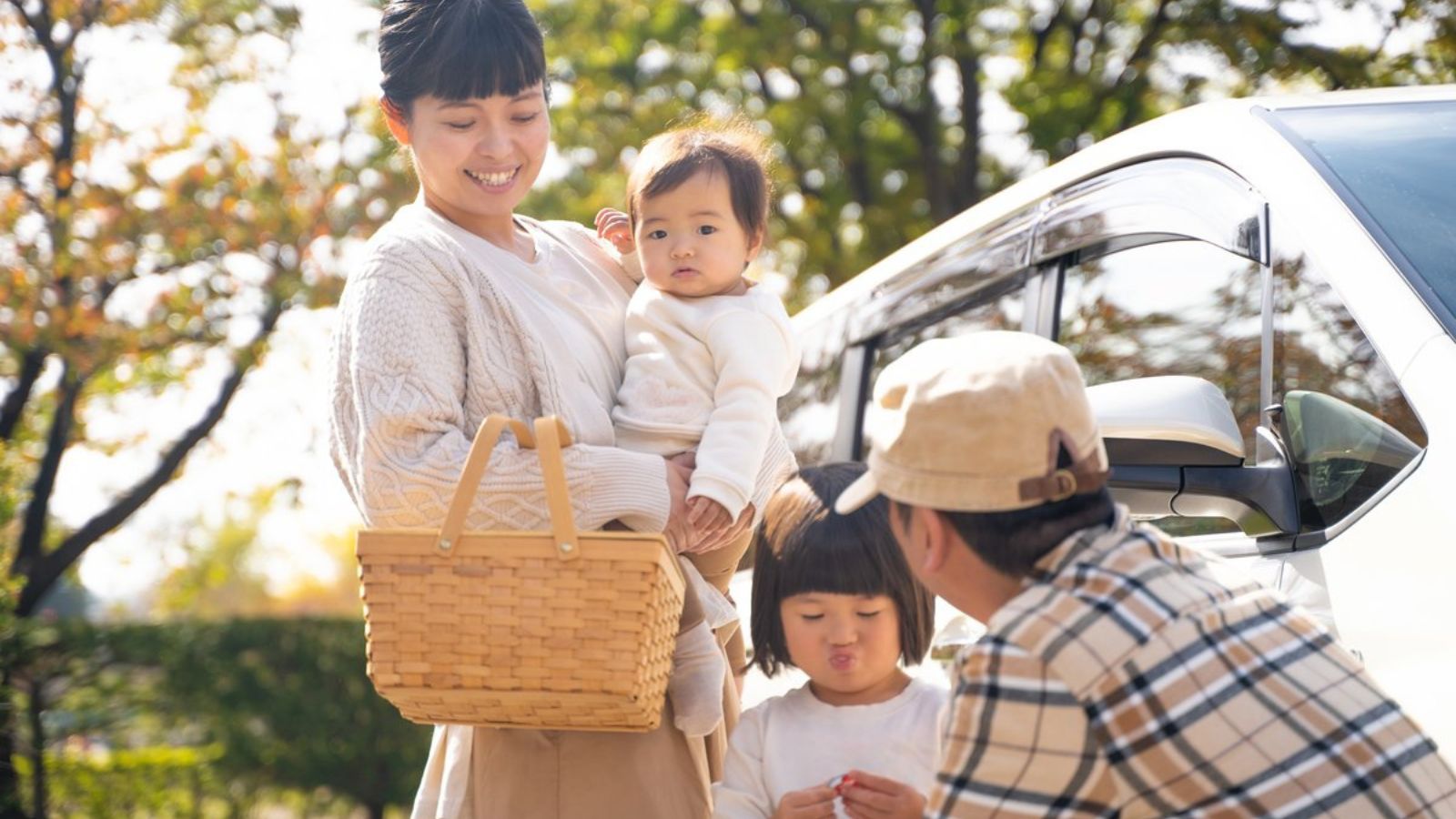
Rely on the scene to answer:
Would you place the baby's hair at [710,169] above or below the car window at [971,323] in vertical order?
above

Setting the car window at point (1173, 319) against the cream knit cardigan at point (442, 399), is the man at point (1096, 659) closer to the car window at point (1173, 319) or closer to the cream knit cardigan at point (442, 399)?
the cream knit cardigan at point (442, 399)

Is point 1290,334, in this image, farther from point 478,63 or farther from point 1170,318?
point 478,63

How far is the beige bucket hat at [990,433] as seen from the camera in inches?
78.4

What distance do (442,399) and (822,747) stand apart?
78 cm

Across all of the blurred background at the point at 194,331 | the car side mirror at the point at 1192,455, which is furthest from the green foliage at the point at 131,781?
the car side mirror at the point at 1192,455

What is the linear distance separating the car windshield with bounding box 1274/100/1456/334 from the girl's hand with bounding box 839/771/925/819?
971 mm

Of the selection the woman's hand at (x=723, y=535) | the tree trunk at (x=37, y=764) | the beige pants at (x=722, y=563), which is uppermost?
the woman's hand at (x=723, y=535)

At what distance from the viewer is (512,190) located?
287 centimetres

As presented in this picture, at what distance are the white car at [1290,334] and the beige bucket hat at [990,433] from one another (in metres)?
0.52

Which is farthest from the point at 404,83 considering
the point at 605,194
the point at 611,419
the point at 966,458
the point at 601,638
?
the point at 605,194

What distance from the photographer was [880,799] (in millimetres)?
2496

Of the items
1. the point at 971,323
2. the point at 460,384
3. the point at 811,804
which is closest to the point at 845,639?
the point at 811,804

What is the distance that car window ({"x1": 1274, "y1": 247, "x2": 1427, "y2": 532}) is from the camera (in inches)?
94.9

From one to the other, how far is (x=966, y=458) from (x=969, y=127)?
12694mm
